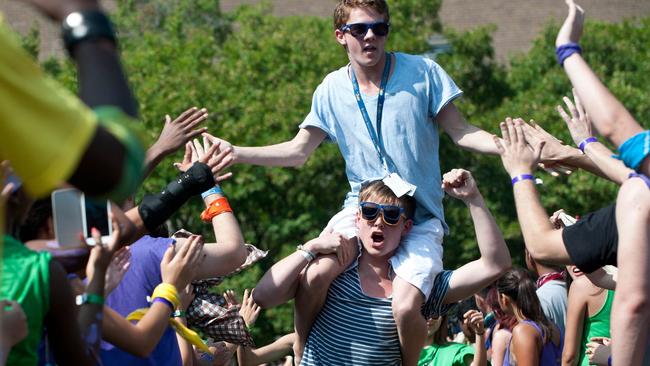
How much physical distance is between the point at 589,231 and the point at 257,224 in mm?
21230

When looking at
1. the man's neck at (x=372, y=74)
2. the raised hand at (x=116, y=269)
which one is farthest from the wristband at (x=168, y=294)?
the man's neck at (x=372, y=74)

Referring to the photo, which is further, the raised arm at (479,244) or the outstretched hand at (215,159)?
the raised arm at (479,244)

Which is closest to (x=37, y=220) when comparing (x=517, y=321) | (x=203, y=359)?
(x=203, y=359)

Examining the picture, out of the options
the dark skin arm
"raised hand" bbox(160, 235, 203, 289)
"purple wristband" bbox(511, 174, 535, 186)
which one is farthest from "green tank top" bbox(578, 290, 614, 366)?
the dark skin arm

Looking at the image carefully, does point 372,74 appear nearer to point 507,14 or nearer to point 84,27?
point 84,27

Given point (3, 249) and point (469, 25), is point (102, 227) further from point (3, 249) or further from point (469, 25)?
point (469, 25)

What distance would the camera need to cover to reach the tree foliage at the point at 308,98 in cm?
2447

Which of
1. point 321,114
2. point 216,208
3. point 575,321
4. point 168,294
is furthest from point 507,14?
point 168,294

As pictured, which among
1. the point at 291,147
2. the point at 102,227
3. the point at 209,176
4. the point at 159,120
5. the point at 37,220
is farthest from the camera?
the point at 159,120

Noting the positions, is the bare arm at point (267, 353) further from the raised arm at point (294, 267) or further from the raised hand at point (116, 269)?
the raised hand at point (116, 269)

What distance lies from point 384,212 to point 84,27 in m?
3.61

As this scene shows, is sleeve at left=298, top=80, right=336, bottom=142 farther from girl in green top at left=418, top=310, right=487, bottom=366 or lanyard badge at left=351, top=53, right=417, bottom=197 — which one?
girl in green top at left=418, top=310, right=487, bottom=366

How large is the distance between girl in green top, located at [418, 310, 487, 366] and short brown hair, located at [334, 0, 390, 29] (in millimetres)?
2710

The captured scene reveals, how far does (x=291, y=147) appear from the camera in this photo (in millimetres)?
6574
